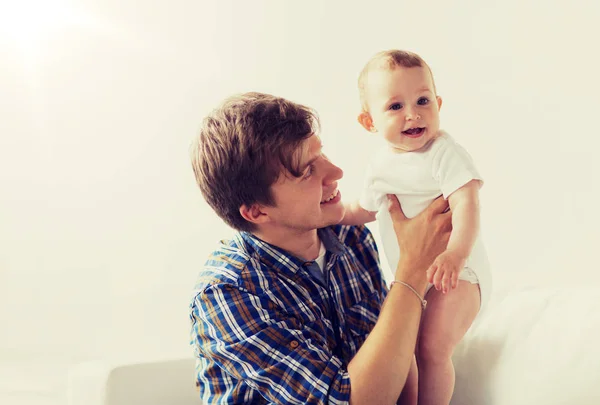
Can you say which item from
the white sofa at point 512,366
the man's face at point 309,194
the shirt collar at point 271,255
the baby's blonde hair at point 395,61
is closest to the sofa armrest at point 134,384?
the white sofa at point 512,366

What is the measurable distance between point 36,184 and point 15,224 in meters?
0.24

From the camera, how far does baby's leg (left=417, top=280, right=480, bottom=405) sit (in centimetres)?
176

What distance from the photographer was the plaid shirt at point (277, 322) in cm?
167

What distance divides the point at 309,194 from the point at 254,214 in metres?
0.15

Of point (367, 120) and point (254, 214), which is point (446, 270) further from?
point (254, 214)

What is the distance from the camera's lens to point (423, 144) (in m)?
1.72

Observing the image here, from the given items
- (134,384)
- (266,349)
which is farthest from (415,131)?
(134,384)

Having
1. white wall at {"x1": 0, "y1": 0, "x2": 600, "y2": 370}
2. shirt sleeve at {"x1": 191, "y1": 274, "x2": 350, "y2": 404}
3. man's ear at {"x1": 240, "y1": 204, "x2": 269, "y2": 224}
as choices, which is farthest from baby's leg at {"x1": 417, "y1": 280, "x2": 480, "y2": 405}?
white wall at {"x1": 0, "y1": 0, "x2": 600, "y2": 370}

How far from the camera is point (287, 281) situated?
6.05ft

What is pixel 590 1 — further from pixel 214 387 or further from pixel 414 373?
pixel 214 387

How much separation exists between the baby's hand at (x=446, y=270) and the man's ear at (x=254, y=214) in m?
0.47

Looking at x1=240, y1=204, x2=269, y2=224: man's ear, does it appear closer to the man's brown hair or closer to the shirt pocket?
the man's brown hair

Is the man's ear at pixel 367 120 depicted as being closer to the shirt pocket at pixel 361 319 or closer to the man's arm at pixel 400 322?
the man's arm at pixel 400 322

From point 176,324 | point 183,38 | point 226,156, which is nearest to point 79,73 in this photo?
point 183,38
